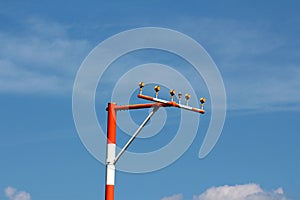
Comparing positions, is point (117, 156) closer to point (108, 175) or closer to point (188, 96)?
point (108, 175)

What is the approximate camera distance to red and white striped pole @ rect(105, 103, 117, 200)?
41.8m

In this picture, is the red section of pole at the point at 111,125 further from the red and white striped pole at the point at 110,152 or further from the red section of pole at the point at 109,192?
the red section of pole at the point at 109,192

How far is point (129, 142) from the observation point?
41969mm

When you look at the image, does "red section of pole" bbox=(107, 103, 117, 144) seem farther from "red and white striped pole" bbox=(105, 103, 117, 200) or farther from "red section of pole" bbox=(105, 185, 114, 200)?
"red section of pole" bbox=(105, 185, 114, 200)

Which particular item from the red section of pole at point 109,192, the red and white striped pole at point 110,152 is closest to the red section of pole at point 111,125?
the red and white striped pole at point 110,152

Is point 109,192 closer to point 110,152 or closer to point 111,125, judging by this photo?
point 110,152

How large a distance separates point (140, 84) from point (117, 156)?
5197 millimetres

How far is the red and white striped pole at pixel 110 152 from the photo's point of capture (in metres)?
41.8

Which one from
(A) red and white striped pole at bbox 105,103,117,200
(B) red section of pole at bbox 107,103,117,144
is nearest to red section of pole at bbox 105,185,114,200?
(A) red and white striped pole at bbox 105,103,117,200

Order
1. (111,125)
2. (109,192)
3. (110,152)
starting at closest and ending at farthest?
(109,192), (110,152), (111,125)

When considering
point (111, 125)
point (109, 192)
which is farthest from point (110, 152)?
point (109, 192)

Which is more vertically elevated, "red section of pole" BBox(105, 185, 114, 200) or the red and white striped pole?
the red and white striped pole

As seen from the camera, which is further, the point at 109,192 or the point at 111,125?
the point at 111,125

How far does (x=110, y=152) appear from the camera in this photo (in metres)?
42.3
